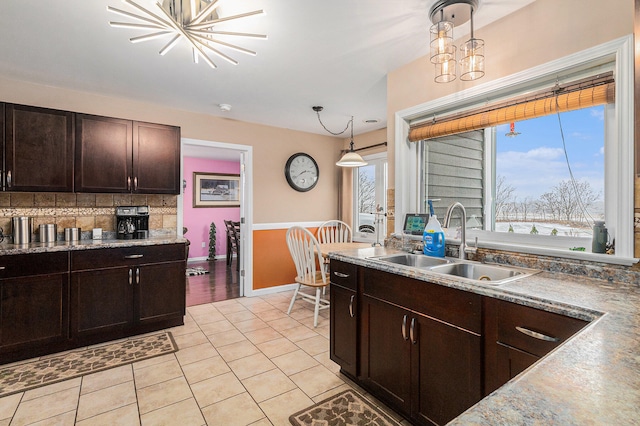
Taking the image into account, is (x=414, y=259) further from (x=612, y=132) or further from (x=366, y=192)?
(x=366, y=192)

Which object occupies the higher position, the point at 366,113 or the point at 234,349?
the point at 366,113

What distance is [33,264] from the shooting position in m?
2.47

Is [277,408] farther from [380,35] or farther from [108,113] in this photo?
[108,113]

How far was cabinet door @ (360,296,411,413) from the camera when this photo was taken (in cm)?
169

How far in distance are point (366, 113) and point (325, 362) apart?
9.22 feet

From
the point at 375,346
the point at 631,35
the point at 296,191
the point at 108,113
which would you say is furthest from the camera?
the point at 296,191

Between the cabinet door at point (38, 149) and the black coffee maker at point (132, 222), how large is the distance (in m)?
0.49

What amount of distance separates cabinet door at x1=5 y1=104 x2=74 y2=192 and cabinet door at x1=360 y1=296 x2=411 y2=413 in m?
2.94

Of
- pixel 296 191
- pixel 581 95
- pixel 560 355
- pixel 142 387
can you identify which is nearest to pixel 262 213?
pixel 296 191

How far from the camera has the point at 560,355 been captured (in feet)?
2.43

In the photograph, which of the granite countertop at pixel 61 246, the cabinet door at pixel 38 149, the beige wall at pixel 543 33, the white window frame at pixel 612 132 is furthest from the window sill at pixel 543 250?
the cabinet door at pixel 38 149

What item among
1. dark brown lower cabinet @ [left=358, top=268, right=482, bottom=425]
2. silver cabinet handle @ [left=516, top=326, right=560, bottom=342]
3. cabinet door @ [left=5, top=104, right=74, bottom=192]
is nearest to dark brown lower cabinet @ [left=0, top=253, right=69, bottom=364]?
cabinet door @ [left=5, top=104, right=74, bottom=192]

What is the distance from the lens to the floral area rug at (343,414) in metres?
1.75

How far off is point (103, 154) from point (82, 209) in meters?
0.63
